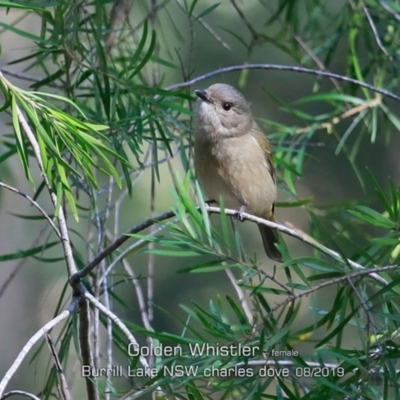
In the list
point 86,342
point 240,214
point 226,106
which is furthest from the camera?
point 226,106

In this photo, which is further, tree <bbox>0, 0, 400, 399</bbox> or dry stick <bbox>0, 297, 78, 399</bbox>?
tree <bbox>0, 0, 400, 399</bbox>

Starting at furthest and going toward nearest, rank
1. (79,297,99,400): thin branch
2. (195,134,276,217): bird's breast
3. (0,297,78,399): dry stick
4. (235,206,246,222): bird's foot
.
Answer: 1. (195,134,276,217): bird's breast
2. (235,206,246,222): bird's foot
3. (79,297,99,400): thin branch
4. (0,297,78,399): dry stick

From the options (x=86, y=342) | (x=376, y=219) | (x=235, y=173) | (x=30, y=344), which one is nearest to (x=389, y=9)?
(x=235, y=173)

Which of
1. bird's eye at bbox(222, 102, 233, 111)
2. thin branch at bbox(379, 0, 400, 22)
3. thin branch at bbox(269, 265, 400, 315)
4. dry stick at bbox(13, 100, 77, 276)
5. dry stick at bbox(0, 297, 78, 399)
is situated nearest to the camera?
dry stick at bbox(0, 297, 78, 399)

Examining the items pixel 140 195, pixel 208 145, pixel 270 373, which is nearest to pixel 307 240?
pixel 270 373

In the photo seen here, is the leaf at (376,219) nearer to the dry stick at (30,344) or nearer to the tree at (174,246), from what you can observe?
the tree at (174,246)

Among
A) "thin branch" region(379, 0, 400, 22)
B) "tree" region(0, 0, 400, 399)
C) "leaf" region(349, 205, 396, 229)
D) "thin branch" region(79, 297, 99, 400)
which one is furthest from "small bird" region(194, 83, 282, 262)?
"leaf" region(349, 205, 396, 229)

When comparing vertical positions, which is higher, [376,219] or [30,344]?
[376,219]

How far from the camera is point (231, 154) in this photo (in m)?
3.95

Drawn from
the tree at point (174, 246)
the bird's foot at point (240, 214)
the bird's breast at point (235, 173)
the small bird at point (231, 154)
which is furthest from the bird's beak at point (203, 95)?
the bird's foot at point (240, 214)

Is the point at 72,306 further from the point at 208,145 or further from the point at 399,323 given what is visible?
the point at 208,145

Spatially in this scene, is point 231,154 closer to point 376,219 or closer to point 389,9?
point 389,9

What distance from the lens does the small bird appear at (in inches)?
152

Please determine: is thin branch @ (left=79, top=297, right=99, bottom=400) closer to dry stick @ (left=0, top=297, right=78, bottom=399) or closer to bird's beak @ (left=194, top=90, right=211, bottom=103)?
dry stick @ (left=0, top=297, right=78, bottom=399)
